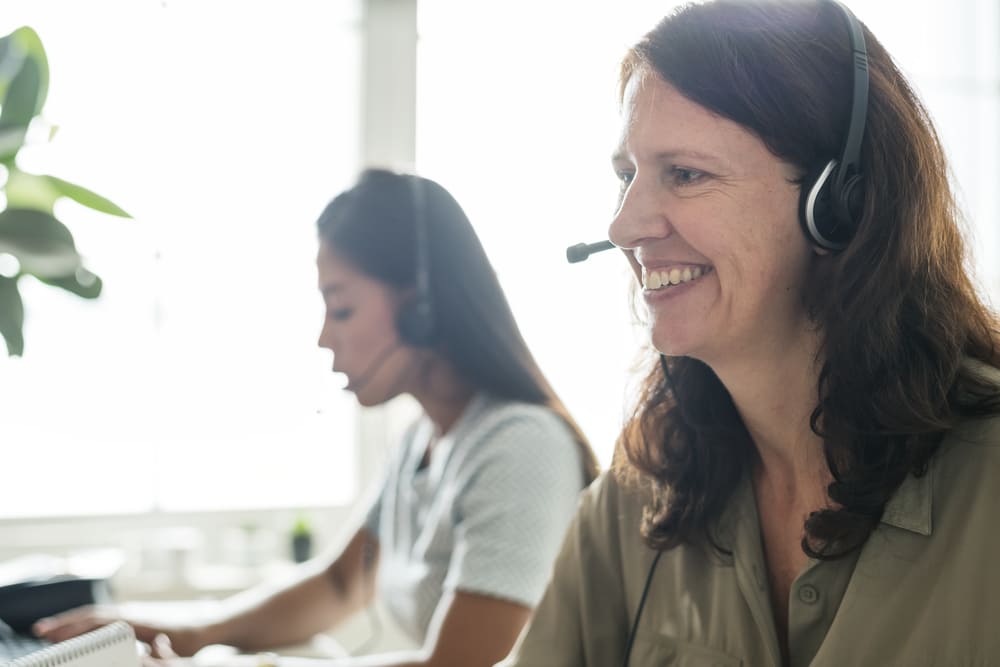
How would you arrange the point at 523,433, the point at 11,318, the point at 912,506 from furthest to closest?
the point at 523,433
the point at 11,318
the point at 912,506

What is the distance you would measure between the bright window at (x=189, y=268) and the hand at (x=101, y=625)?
0.87 metres

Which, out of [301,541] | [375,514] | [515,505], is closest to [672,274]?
[515,505]

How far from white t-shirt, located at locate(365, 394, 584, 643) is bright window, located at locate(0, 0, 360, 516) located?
34.1 inches

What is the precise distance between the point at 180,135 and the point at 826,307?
6.05ft

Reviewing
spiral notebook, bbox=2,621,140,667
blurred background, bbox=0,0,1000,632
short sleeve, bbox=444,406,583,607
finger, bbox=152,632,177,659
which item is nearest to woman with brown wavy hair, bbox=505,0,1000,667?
short sleeve, bbox=444,406,583,607

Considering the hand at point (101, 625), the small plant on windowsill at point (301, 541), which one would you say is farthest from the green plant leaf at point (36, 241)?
the small plant on windowsill at point (301, 541)

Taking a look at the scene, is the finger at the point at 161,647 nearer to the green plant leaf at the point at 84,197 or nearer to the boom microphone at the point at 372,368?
the boom microphone at the point at 372,368

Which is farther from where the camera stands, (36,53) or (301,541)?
(301,541)

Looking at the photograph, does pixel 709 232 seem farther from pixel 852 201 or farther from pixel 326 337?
pixel 326 337

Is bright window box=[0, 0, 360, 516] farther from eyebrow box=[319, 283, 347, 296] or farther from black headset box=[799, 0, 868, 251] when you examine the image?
black headset box=[799, 0, 868, 251]

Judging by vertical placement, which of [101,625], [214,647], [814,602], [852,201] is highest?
[852,201]

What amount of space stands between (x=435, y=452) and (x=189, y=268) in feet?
3.38

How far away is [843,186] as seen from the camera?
2.76ft

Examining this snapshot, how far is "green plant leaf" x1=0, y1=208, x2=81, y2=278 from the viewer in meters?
1.01
